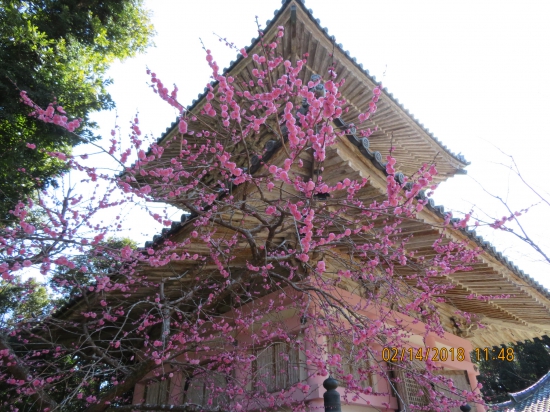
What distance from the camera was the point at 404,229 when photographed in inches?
162

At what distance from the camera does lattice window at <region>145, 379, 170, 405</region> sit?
17.2 feet

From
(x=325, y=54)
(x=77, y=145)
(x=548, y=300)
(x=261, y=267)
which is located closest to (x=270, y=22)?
(x=325, y=54)

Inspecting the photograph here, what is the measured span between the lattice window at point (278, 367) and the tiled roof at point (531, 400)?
6.97 metres

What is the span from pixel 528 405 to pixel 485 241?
708 centimetres

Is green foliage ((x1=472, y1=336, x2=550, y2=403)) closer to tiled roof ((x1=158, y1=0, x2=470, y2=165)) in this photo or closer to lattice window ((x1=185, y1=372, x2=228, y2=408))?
tiled roof ((x1=158, y1=0, x2=470, y2=165))

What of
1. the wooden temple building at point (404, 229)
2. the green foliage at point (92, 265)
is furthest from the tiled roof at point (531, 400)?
the green foliage at point (92, 265)

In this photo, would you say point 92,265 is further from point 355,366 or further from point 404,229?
point 404,229

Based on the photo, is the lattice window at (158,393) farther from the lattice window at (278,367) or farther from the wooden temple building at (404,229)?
the lattice window at (278,367)

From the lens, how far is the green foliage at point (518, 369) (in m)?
16.9

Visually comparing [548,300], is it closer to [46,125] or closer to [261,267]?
[261,267]

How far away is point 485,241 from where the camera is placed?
4.33m

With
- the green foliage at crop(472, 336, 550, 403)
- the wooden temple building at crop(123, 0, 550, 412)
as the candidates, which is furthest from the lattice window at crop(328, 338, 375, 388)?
the green foliage at crop(472, 336, 550, 403)

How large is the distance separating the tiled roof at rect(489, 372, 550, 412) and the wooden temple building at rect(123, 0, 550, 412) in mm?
1992

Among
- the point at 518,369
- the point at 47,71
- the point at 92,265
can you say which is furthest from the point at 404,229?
the point at 518,369
